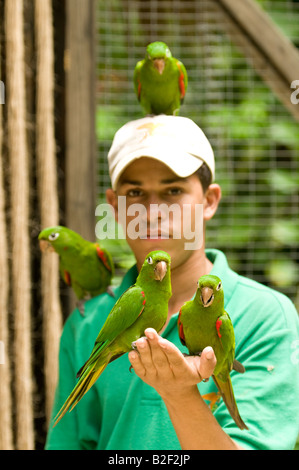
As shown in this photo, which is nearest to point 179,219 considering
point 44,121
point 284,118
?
point 44,121

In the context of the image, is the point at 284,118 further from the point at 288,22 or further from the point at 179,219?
the point at 179,219

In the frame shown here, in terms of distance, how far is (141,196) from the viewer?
0.56 m

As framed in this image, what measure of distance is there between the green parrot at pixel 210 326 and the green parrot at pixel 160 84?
0.33 m

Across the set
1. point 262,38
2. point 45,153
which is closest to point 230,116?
point 262,38

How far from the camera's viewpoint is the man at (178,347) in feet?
1.74

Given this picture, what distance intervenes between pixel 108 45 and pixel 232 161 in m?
0.46

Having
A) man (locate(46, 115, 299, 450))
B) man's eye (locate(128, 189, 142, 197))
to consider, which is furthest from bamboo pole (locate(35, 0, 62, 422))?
man's eye (locate(128, 189, 142, 197))

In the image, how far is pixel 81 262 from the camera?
31.7 inches

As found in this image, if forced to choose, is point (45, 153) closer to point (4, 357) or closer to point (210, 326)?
point (4, 357)

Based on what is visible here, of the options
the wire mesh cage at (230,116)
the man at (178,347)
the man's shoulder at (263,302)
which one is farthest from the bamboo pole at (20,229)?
the man's shoulder at (263,302)

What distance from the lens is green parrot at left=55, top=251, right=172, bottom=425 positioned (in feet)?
1.54

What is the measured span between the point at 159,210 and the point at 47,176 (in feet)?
2.08

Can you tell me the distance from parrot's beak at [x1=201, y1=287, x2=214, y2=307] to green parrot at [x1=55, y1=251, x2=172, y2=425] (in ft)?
0.11

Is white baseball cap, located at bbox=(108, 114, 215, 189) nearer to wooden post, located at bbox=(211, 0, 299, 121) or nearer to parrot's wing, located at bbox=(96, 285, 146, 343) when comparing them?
parrot's wing, located at bbox=(96, 285, 146, 343)
